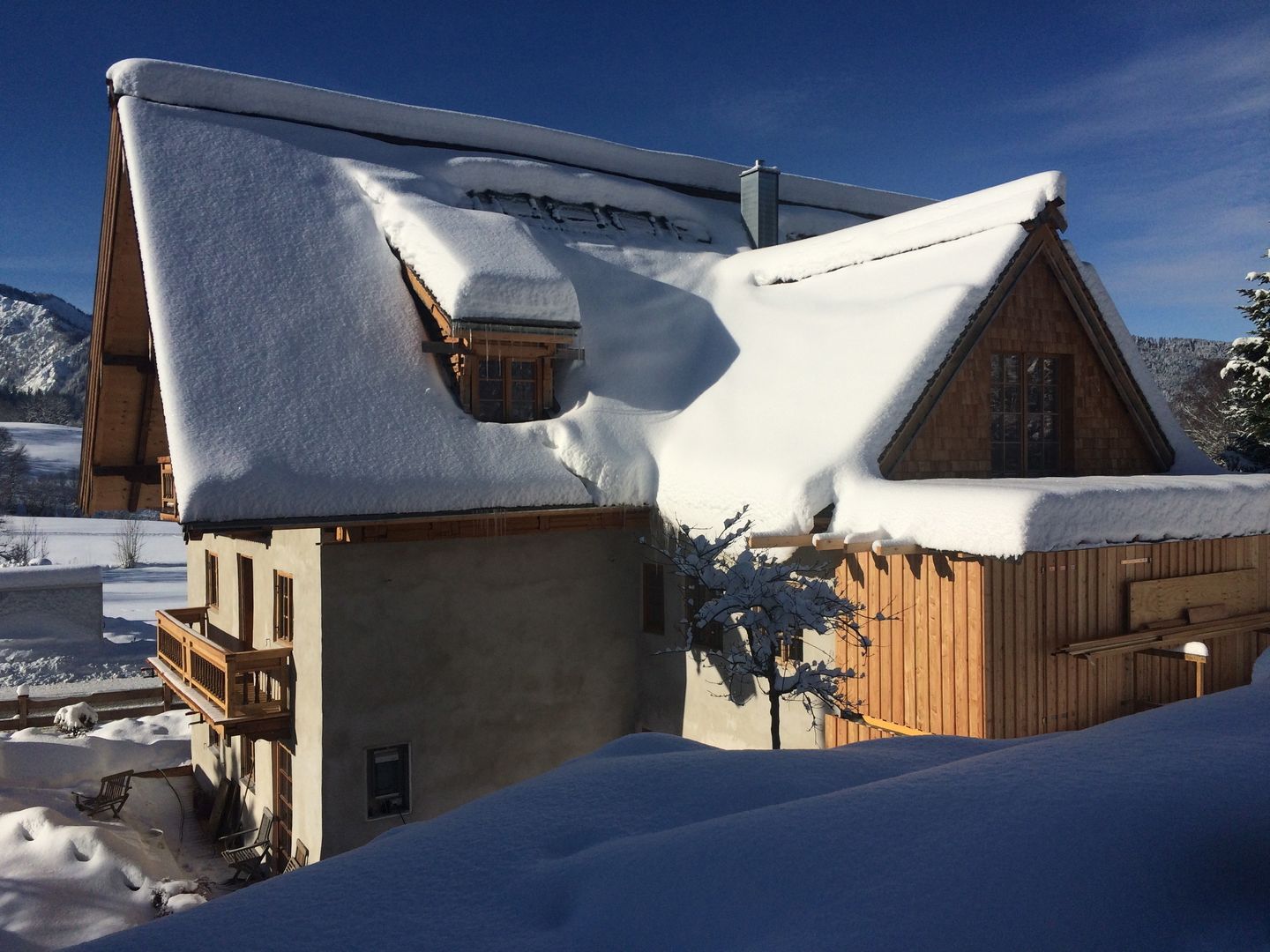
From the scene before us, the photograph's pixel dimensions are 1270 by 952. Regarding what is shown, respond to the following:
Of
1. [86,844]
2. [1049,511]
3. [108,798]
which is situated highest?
[1049,511]

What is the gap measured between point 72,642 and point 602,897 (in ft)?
98.0

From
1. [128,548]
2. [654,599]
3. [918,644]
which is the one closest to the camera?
[918,644]

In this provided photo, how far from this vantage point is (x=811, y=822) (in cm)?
288

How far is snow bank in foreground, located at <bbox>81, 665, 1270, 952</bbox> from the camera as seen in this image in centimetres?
232

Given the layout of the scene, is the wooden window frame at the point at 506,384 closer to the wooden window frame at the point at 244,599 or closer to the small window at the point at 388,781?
the small window at the point at 388,781

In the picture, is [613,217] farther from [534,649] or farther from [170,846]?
[170,846]

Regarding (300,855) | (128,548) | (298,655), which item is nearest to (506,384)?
(298,655)

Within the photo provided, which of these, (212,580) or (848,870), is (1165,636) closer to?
(848,870)

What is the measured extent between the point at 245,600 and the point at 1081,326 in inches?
506

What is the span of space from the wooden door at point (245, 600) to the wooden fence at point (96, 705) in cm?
528

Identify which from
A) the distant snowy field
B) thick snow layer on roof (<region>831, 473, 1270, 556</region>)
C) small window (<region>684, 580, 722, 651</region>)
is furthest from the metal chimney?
the distant snowy field

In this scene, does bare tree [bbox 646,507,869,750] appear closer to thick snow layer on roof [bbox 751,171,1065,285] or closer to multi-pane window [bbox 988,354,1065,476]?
multi-pane window [bbox 988,354,1065,476]

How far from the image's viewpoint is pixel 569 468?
1127cm

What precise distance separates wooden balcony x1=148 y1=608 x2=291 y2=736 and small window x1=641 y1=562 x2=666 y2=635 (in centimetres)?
482
